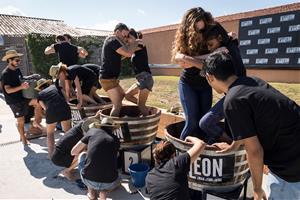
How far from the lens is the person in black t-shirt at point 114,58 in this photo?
4227 mm

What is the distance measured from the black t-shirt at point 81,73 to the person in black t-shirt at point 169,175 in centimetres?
328

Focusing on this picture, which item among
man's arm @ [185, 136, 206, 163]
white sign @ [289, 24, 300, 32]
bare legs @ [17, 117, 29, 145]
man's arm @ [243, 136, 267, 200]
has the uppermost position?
white sign @ [289, 24, 300, 32]

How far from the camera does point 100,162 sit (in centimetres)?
337

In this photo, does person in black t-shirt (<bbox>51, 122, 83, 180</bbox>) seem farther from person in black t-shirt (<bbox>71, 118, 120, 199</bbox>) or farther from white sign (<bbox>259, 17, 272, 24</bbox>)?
white sign (<bbox>259, 17, 272, 24</bbox>)

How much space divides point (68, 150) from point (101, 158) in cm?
97

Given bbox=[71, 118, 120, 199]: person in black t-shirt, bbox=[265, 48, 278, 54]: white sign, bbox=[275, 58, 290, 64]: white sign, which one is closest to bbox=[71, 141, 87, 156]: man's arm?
bbox=[71, 118, 120, 199]: person in black t-shirt

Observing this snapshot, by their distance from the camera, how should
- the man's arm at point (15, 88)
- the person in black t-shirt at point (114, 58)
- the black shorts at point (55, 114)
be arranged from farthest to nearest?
1. the man's arm at point (15, 88)
2. the black shorts at point (55, 114)
3. the person in black t-shirt at point (114, 58)

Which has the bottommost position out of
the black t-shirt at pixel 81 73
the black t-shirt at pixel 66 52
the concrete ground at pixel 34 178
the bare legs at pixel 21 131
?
the concrete ground at pixel 34 178

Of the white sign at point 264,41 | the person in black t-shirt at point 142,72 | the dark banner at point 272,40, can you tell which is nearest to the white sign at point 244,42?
the dark banner at point 272,40

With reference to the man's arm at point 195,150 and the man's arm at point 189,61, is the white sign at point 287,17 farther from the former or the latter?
the man's arm at point 195,150

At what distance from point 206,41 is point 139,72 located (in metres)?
1.57

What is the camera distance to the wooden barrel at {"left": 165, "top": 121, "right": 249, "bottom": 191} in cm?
295

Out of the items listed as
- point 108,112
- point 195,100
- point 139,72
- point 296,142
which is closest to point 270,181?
point 296,142

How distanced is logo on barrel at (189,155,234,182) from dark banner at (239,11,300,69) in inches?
396
